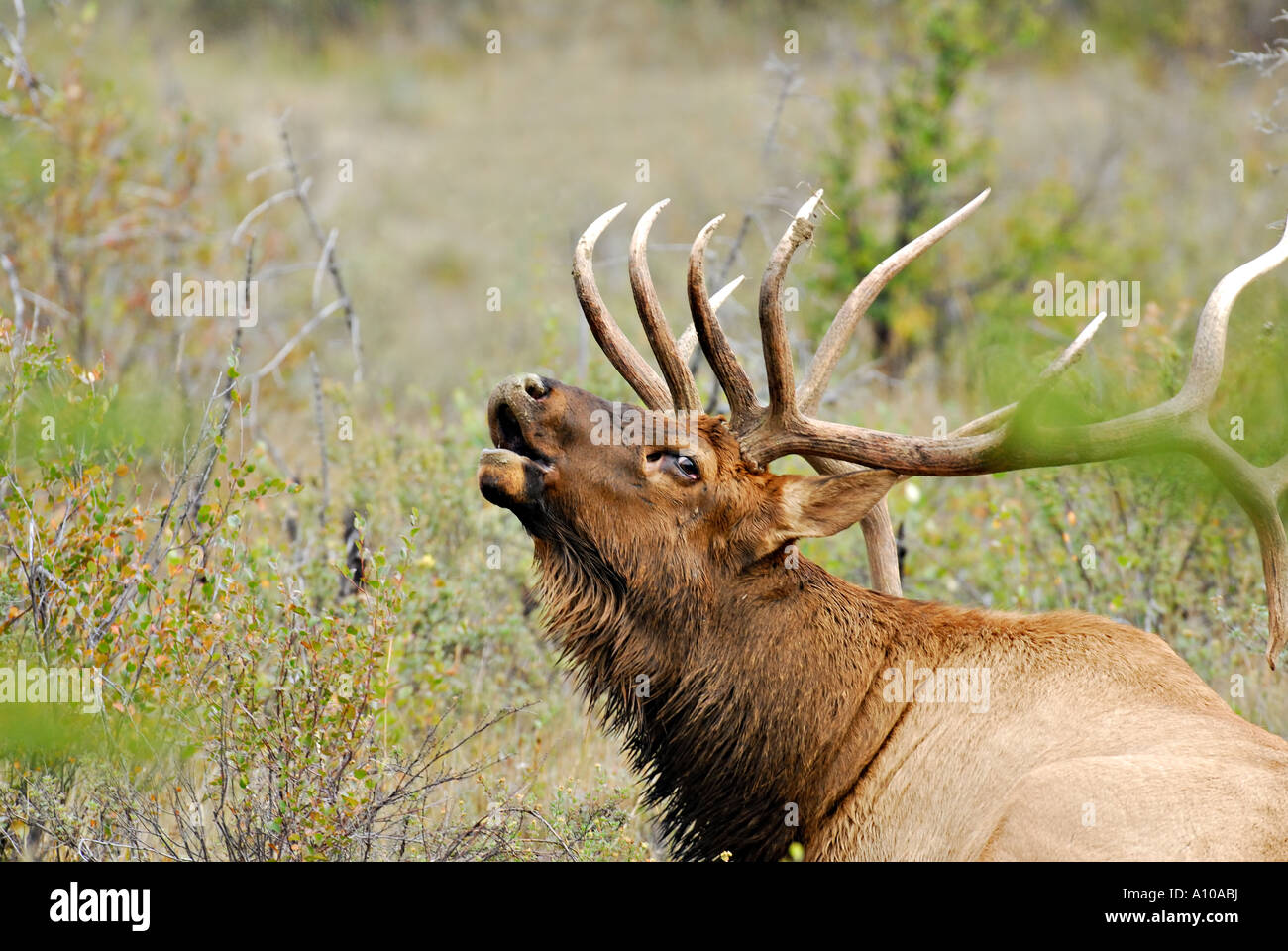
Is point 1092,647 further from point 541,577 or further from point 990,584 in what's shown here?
point 990,584

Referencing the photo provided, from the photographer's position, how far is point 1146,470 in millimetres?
6562

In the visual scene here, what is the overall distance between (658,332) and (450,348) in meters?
10.2

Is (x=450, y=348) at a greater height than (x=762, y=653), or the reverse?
(x=450, y=348)

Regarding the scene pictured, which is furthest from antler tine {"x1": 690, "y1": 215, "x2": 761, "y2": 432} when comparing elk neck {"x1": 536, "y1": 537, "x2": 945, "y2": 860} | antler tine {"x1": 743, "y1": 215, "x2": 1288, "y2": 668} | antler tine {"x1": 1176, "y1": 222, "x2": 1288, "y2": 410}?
antler tine {"x1": 1176, "y1": 222, "x2": 1288, "y2": 410}

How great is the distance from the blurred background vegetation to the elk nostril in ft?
2.44

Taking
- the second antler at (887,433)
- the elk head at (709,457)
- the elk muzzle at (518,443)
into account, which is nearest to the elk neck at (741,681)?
the elk head at (709,457)

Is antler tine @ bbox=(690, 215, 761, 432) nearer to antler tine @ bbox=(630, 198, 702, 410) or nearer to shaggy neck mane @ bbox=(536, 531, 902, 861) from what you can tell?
antler tine @ bbox=(630, 198, 702, 410)

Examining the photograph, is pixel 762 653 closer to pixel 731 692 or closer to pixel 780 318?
pixel 731 692

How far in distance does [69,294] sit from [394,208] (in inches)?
395

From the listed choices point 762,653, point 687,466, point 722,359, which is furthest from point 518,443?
point 762,653

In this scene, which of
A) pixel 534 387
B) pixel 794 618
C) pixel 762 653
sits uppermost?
pixel 534 387

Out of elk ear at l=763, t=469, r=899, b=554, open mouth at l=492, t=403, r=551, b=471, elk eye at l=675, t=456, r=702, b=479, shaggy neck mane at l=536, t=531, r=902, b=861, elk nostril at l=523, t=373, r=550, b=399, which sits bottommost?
shaggy neck mane at l=536, t=531, r=902, b=861

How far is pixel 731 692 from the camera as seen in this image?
15.9 feet

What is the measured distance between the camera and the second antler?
4457 millimetres
